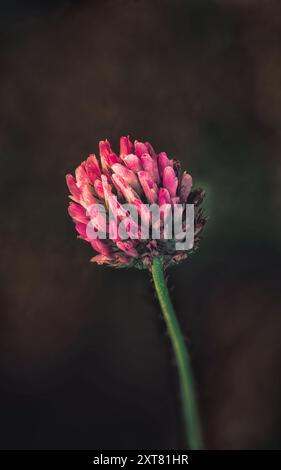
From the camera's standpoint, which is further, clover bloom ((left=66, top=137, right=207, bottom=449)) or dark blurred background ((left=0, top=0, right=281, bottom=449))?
dark blurred background ((left=0, top=0, right=281, bottom=449))

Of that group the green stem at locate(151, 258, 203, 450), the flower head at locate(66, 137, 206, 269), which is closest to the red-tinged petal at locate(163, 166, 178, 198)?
the flower head at locate(66, 137, 206, 269)

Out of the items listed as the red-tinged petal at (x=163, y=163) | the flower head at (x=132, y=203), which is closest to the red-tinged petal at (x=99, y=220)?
the flower head at (x=132, y=203)

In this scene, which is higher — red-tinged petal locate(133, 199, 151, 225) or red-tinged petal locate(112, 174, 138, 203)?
red-tinged petal locate(112, 174, 138, 203)

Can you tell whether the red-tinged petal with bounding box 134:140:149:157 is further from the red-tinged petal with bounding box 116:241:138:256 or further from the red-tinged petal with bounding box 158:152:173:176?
the red-tinged petal with bounding box 116:241:138:256

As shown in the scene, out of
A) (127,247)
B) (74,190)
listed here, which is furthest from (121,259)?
(74,190)

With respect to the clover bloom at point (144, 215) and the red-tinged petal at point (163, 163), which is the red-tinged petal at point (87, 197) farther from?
the red-tinged petal at point (163, 163)
